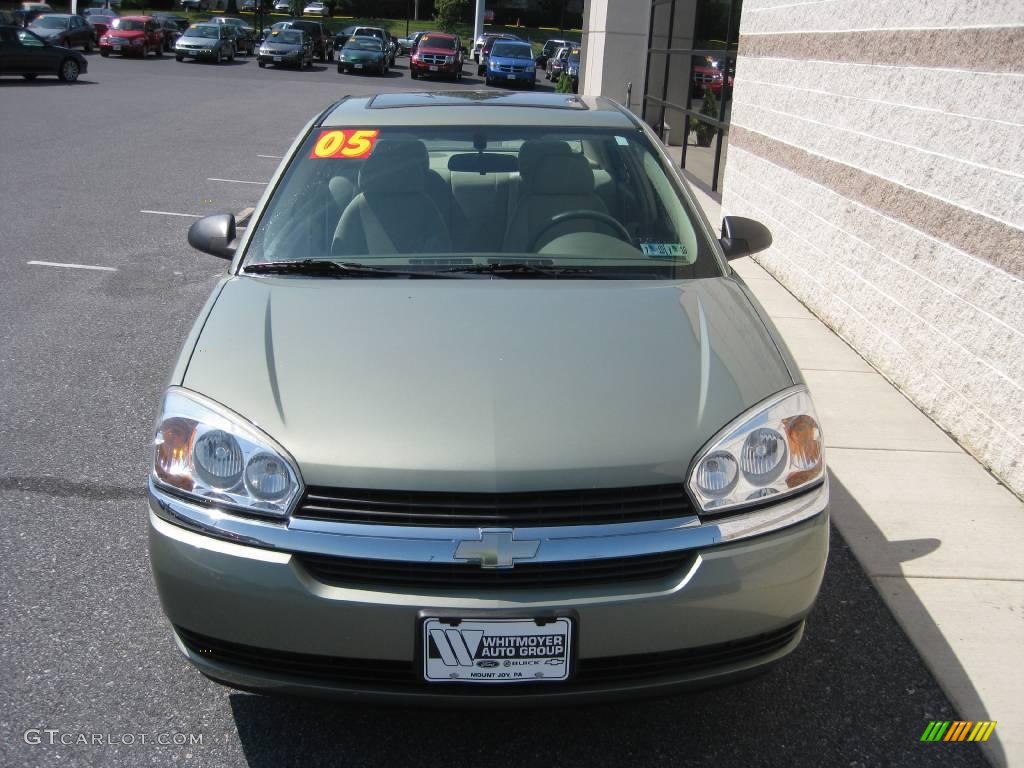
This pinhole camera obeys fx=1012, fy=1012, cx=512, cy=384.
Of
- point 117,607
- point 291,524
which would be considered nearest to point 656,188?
point 291,524

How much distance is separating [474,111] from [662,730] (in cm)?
258

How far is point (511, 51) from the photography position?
38.3 metres

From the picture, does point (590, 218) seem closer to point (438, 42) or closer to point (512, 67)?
point (512, 67)

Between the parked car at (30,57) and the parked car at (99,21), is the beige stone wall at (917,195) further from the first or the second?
the parked car at (99,21)

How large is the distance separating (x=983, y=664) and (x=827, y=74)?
5.62 meters

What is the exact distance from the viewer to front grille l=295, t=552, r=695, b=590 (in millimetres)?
2414

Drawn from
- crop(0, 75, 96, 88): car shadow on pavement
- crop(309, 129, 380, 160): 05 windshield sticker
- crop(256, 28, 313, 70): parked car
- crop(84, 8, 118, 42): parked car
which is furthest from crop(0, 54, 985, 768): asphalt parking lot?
crop(84, 8, 118, 42): parked car

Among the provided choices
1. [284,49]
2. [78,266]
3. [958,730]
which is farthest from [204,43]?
[958,730]

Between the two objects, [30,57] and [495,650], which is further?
[30,57]

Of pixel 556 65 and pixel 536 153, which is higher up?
pixel 556 65

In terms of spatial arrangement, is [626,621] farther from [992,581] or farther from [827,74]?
[827,74]

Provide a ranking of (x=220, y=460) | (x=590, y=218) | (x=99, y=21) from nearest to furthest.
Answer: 1. (x=220, y=460)
2. (x=590, y=218)
3. (x=99, y=21)

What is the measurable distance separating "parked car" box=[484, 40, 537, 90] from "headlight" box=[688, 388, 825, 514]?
36463 mm

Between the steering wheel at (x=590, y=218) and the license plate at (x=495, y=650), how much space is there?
5.72 feet
